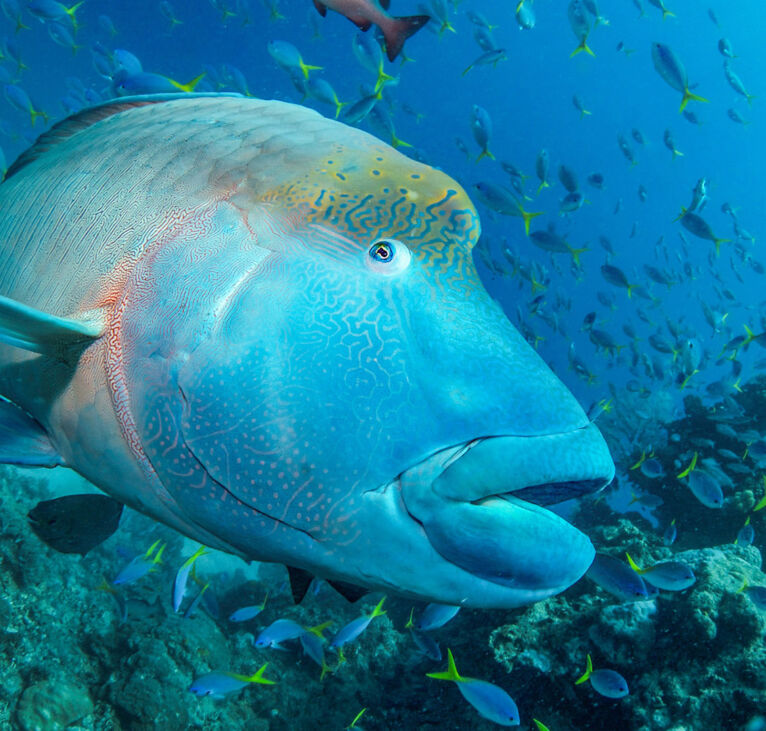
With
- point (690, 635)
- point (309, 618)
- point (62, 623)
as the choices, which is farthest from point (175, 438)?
point (309, 618)

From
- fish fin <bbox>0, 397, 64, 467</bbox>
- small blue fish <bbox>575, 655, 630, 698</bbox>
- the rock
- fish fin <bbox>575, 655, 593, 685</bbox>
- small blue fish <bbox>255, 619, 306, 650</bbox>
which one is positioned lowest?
the rock

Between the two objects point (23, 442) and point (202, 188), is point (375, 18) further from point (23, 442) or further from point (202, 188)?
point (23, 442)

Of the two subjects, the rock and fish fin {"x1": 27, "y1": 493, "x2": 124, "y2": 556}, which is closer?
fish fin {"x1": 27, "y1": 493, "x2": 124, "y2": 556}

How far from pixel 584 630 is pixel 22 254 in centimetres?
533

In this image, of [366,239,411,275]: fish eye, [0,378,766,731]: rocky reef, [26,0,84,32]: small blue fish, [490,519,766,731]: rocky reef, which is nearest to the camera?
[366,239,411,275]: fish eye

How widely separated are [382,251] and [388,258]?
0.02 meters

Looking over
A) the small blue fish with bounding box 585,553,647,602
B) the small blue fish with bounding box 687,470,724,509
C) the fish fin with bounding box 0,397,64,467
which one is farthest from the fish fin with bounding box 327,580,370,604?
the small blue fish with bounding box 687,470,724,509

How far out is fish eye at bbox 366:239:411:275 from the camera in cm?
109

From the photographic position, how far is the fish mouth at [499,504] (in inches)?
36.7

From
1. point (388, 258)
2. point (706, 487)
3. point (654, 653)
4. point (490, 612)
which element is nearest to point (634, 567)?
point (654, 653)

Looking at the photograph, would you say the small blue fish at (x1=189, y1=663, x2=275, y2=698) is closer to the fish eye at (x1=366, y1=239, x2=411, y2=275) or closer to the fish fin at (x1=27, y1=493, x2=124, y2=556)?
the fish fin at (x1=27, y1=493, x2=124, y2=556)

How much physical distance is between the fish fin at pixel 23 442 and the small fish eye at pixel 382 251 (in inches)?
51.1

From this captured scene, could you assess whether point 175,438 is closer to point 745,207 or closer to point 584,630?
point 584,630

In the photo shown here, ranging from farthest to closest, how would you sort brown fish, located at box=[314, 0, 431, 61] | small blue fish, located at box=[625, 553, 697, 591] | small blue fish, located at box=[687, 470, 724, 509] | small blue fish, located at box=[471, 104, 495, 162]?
small blue fish, located at box=[471, 104, 495, 162]
small blue fish, located at box=[687, 470, 724, 509]
brown fish, located at box=[314, 0, 431, 61]
small blue fish, located at box=[625, 553, 697, 591]
